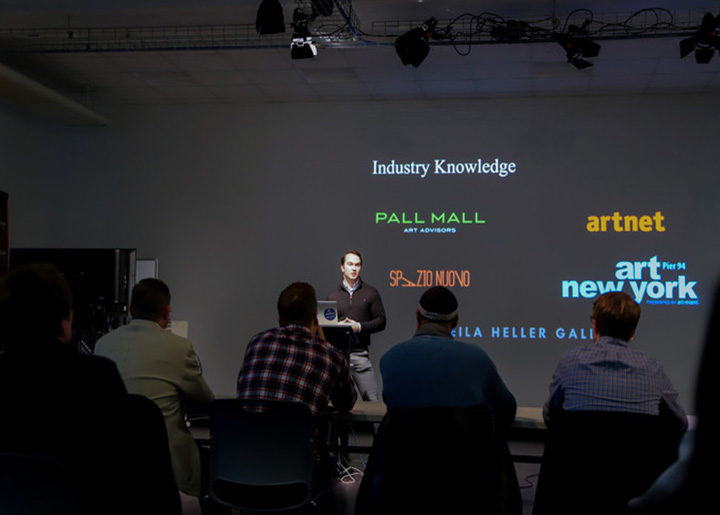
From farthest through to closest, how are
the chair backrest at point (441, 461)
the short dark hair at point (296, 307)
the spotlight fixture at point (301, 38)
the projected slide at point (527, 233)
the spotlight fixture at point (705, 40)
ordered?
the projected slide at point (527, 233) < the spotlight fixture at point (301, 38) < the spotlight fixture at point (705, 40) < the short dark hair at point (296, 307) < the chair backrest at point (441, 461)

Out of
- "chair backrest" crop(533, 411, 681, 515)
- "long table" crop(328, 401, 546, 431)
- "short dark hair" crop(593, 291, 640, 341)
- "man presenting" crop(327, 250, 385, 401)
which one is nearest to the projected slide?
"man presenting" crop(327, 250, 385, 401)

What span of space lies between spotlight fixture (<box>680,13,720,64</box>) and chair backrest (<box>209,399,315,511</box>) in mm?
3861

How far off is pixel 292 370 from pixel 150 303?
629 mm

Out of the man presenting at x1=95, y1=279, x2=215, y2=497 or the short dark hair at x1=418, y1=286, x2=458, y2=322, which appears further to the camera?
the short dark hair at x1=418, y1=286, x2=458, y2=322

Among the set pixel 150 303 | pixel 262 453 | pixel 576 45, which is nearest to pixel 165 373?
pixel 150 303

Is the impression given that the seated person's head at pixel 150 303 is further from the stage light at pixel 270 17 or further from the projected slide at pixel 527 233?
the projected slide at pixel 527 233

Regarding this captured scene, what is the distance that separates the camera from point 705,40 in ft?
15.2

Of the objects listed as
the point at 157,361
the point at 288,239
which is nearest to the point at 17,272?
the point at 157,361

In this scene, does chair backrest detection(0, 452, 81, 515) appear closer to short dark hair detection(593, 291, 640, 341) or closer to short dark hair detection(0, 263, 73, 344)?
short dark hair detection(0, 263, 73, 344)

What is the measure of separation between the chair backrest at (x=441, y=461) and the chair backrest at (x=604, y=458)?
0.26 metres

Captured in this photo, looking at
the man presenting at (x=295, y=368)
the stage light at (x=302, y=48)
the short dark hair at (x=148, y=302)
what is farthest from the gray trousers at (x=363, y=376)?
the short dark hair at (x=148, y=302)

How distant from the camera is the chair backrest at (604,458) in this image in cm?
221

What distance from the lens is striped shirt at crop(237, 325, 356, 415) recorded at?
104 inches

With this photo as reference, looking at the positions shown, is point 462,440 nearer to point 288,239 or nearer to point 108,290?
point 108,290
